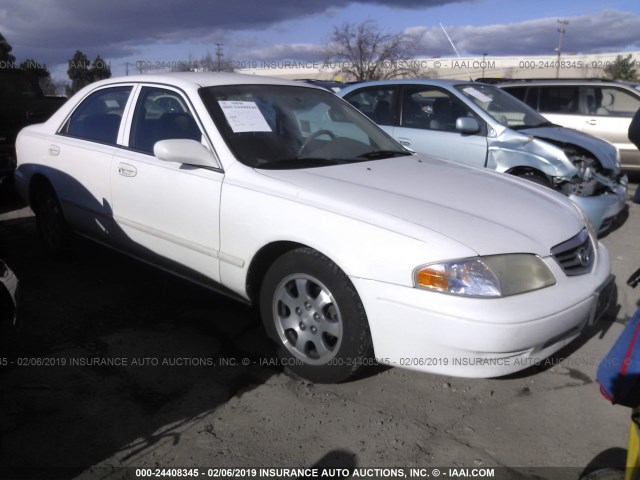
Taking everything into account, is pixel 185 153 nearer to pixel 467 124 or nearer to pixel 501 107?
pixel 467 124

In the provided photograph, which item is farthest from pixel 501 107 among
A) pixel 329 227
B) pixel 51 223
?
pixel 51 223

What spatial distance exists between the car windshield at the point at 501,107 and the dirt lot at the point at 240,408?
2.97 metres

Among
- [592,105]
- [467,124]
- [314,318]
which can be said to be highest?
[592,105]

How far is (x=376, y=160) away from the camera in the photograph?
3.82 metres

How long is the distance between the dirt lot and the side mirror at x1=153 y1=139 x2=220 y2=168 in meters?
1.14

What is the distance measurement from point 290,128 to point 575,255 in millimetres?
1920

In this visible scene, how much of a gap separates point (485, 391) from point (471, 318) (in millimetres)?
778

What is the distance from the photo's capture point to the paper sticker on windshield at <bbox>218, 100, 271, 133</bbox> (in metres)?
3.61

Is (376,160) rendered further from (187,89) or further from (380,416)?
(380,416)

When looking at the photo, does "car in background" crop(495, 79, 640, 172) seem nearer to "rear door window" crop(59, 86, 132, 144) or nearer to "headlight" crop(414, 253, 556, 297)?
"rear door window" crop(59, 86, 132, 144)

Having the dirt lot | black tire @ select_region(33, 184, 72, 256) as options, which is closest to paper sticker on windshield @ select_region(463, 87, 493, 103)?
the dirt lot

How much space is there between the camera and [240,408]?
2.96 m

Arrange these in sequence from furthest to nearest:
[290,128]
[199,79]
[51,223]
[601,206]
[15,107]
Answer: [15,107] → [601,206] → [51,223] → [199,79] → [290,128]

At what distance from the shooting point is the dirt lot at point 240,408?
2.58 metres
